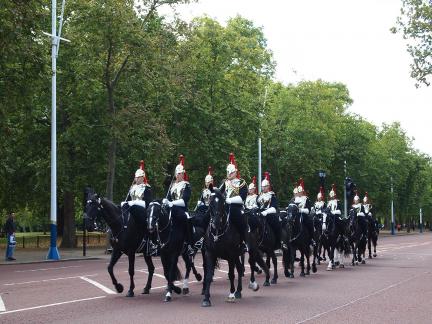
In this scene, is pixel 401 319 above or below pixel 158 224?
below

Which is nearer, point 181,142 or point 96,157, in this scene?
point 96,157

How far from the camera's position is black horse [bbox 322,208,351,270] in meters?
25.5

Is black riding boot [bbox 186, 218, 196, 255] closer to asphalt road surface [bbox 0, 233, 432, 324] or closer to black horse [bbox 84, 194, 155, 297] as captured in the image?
black horse [bbox 84, 194, 155, 297]

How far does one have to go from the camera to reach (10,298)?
15.3 m

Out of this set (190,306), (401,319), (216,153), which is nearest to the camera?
(401,319)

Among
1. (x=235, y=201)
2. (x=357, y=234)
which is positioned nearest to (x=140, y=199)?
(x=235, y=201)

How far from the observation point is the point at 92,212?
53.0ft

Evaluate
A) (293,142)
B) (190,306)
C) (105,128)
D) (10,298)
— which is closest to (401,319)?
(190,306)

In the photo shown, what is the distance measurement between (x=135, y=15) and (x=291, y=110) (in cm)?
2951

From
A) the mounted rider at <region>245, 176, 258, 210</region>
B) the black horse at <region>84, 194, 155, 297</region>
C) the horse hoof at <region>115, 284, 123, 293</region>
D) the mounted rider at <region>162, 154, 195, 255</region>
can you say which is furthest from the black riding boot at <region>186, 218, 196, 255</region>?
the mounted rider at <region>245, 176, 258, 210</region>

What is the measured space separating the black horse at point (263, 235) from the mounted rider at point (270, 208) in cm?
12

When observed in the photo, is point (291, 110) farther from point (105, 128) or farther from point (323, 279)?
point (323, 279)

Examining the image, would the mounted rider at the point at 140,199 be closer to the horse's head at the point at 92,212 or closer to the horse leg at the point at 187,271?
the horse's head at the point at 92,212

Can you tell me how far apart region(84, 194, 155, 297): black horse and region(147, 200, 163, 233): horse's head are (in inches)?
36.5
